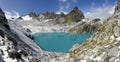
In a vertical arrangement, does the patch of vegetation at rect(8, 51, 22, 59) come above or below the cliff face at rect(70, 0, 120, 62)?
above

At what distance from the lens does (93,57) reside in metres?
35.0

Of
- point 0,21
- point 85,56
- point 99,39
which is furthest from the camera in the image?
point 0,21

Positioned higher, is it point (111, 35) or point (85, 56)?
point (111, 35)

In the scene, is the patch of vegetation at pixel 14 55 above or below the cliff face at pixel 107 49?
above

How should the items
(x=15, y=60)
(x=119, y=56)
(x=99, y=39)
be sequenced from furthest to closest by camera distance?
1. (x=15, y=60)
2. (x=99, y=39)
3. (x=119, y=56)

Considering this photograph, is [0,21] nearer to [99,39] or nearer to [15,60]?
[15,60]

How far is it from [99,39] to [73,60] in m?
6.52

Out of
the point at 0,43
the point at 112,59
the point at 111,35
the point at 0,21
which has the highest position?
the point at 0,21

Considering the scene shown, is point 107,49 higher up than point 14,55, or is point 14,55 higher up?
point 14,55

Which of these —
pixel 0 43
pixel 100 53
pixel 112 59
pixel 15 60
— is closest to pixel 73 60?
pixel 100 53

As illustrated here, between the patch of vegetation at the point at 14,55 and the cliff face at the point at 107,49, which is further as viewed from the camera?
the patch of vegetation at the point at 14,55

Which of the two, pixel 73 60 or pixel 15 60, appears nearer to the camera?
pixel 73 60

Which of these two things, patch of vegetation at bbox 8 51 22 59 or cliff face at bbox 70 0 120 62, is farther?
patch of vegetation at bbox 8 51 22 59

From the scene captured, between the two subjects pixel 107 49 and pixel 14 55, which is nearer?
pixel 107 49
